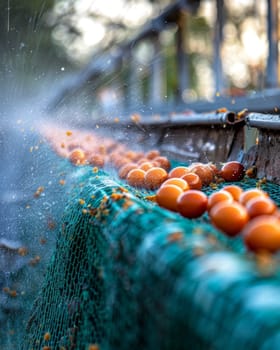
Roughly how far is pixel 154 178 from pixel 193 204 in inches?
41.1

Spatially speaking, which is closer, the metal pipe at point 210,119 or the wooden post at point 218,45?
the metal pipe at point 210,119

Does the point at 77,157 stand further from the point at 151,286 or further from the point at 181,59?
the point at 181,59

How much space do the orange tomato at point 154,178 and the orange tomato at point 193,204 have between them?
954mm

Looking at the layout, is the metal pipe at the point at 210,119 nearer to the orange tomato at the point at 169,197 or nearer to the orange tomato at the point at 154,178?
the orange tomato at the point at 154,178

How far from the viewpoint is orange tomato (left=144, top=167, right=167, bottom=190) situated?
320cm

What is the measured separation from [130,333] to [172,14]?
30.5 feet

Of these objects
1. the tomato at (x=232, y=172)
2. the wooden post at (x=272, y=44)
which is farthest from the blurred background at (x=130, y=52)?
the tomato at (x=232, y=172)

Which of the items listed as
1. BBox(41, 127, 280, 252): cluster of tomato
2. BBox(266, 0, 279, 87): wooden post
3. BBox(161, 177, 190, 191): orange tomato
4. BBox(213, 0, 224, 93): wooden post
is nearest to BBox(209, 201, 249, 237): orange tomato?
BBox(41, 127, 280, 252): cluster of tomato

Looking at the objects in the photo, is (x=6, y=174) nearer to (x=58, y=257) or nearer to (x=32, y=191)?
(x=32, y=191)

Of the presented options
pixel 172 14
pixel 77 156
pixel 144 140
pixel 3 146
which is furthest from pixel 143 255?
pixel 172 14

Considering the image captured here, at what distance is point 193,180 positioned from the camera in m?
2.92

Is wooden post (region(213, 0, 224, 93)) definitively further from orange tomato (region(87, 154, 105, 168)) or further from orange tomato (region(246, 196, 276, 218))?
orange tomato (region(246, 196, 276, 218))

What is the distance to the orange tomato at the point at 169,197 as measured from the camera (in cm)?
238

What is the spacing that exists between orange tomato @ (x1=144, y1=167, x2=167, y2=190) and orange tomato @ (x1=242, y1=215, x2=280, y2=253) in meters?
1.66
